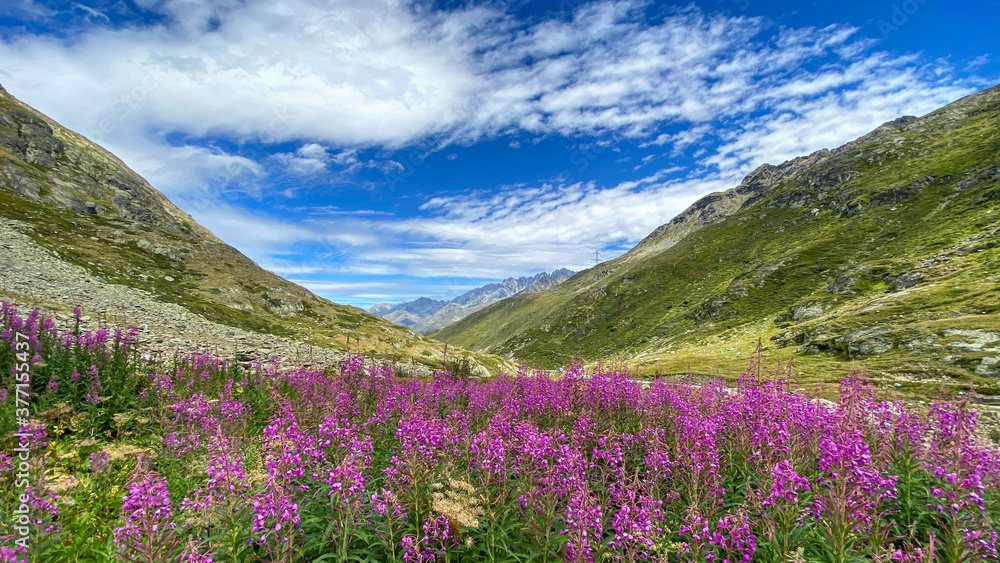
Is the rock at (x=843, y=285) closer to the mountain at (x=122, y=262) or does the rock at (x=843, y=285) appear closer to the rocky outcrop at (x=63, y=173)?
the mountain at (x=122, y=262)

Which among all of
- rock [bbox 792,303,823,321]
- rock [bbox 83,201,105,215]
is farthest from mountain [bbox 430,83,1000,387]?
rock [bbox 83,201,105,215]

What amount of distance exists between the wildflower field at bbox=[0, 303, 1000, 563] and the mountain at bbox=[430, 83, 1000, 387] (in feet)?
12.9

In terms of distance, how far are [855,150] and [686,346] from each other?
139 meters

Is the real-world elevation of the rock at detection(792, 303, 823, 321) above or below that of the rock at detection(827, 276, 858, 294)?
below

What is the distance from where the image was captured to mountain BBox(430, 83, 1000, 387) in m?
39.7

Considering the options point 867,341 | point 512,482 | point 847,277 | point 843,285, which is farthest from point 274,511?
point 847,277

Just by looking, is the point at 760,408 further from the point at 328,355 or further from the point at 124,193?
the point at 124,193

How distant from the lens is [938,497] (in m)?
5.55

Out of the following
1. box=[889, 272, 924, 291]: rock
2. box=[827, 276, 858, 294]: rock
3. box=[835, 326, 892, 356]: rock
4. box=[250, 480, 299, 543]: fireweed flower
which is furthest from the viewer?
box=[827, 276, 858, 294]: rock

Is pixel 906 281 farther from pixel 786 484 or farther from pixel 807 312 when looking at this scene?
pixel 786 484

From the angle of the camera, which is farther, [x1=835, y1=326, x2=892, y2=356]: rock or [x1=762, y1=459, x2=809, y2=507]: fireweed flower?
[x1=835, y1=326, x2=892, y2=356]: rock

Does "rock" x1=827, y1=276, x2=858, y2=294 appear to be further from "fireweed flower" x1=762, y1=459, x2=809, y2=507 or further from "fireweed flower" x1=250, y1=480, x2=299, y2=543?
"fireweed flower" x1=250, y1=480, x2=299, y2=543

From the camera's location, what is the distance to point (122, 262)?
51.9 meters

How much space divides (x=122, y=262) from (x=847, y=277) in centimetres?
12791
